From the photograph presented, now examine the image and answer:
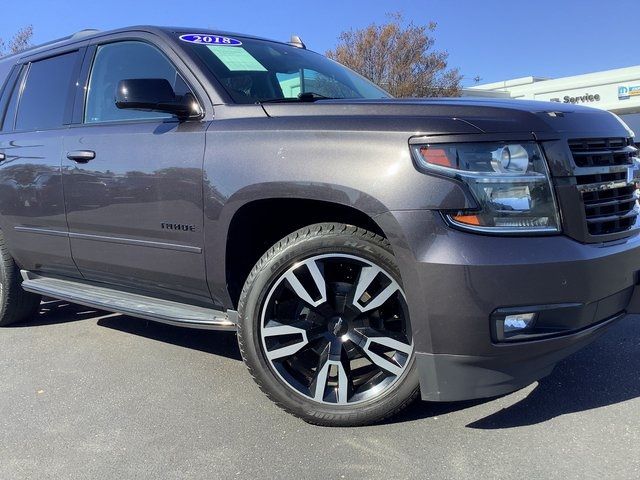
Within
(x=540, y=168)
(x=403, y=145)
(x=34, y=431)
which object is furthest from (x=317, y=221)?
(x=34, y=431)

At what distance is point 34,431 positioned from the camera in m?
3.02

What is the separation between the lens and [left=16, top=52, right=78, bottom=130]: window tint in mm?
4191

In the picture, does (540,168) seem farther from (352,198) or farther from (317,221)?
(317,221)

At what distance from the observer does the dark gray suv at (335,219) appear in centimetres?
241

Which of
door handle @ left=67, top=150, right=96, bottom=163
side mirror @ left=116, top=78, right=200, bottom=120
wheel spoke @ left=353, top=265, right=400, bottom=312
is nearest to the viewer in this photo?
wheel spoke @ left=353, top=265, right=400, bottom=312

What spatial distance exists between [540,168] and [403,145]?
22.9 inches

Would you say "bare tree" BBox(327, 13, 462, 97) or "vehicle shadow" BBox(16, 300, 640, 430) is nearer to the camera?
"vehicle shadow" BBox(16, 300, 640, 430)

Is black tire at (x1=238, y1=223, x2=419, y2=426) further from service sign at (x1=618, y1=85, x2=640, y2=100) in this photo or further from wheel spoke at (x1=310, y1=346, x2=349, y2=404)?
service sign at (x1=618, y1=85, x2=640, y2=100)

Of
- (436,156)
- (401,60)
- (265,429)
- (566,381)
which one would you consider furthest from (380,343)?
(401,60)

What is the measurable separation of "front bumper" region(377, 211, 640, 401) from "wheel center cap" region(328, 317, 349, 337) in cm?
43

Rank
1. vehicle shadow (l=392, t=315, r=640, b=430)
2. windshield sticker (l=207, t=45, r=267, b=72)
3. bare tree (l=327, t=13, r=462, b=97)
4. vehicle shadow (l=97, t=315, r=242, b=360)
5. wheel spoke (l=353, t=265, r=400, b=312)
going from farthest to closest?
bare tree (l=327, t=13, r=462, b=97)
vehicle shadow (l=97, t=315, r=242, b=360)
windshield sticker (l=207, t=45, r=267, b=72)
vehicle shadow (l=392, t=315, r=640, b=430)
wheel spoke (l=353, t=265, r=400, b=312)

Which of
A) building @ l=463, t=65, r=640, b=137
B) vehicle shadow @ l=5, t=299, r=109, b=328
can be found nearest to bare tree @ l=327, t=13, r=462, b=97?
building @ l=463, t=65, r=640, b=137

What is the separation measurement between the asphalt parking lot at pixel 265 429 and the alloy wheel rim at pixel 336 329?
24 centimetres

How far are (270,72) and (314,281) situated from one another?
1552mm
